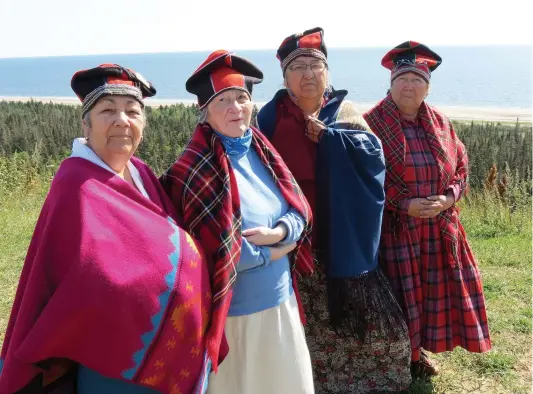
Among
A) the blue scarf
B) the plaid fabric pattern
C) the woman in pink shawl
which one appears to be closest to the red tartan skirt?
the plaid fabric pattern

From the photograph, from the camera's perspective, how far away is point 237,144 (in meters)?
2.21

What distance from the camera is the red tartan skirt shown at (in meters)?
3.02

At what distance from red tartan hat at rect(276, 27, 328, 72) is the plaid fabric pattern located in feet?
1.94

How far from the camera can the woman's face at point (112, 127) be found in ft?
6.20

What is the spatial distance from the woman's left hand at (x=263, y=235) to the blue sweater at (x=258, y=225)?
0.09 ft

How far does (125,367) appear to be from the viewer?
5.90 feet

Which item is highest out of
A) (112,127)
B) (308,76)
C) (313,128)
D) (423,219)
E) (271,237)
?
(308,76)

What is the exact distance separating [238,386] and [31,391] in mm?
771

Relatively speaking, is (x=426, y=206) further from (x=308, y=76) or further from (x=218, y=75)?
(x=218, y=75)

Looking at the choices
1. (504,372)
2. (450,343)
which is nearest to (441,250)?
(450,343)

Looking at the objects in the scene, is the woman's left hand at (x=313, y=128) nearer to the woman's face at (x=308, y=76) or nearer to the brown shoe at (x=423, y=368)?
the woman's face at (x=308, y=76)

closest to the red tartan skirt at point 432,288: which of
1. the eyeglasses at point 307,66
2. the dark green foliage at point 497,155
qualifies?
the eyeglasses at point 307,66

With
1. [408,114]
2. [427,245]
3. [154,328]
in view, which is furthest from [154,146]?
[154,328]

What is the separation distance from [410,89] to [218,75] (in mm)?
1252
